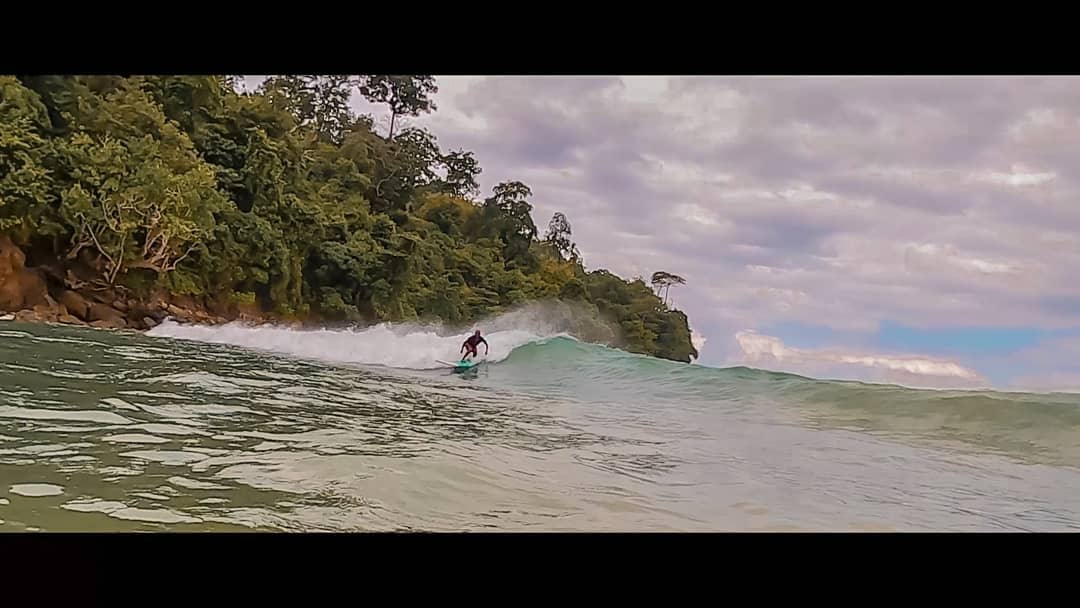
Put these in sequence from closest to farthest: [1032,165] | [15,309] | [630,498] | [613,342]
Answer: [630,498] < [1032,165] < [613,342] < [15,309]

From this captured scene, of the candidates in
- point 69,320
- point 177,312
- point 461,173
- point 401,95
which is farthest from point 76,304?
point 401,95

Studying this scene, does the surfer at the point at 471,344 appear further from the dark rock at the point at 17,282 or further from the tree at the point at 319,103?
the dark rock at the point at 17,282

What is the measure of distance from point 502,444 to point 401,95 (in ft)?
6.30

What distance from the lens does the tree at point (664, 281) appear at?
380 centimetres

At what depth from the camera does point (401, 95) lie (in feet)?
13.1

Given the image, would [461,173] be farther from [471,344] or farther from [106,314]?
[106,314]

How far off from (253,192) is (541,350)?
126 inches

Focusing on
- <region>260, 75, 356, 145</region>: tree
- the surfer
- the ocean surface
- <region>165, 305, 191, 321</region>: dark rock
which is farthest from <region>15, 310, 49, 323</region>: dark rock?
the surfer

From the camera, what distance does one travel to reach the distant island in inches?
193

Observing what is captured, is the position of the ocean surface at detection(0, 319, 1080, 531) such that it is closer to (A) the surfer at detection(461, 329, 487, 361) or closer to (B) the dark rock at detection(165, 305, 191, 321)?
(A) the surfer at detection(461, 329, 487, 361)

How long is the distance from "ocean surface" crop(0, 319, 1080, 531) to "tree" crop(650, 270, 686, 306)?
1.50ft

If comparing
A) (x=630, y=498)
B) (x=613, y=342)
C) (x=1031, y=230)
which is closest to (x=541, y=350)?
(x=613, y=342)
